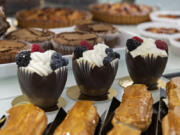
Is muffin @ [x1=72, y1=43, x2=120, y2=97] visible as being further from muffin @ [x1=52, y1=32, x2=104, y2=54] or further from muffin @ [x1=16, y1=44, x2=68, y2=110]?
muffin @ [x1=52, y1=32, x2=104, y2=54]

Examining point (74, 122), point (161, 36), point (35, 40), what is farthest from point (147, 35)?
point (74, 122)

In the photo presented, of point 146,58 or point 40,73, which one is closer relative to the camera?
point 40,73

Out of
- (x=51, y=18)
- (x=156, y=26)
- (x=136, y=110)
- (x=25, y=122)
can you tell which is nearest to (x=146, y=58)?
(x=136, y=110)

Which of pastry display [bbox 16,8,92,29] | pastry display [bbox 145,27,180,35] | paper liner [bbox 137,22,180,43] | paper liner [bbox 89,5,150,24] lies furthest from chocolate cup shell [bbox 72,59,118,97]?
paper liner [bbox 89,5,150,24]

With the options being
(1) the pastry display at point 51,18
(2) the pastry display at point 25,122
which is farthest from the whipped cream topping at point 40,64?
(1) the pastry display at point 51,18

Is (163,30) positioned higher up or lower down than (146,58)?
lower down

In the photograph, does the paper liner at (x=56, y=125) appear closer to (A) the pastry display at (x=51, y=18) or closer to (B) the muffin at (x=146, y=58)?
(B) the muffin at (x=146, y=58)

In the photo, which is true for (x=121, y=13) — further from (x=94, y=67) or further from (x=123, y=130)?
(x=123, y=130)
